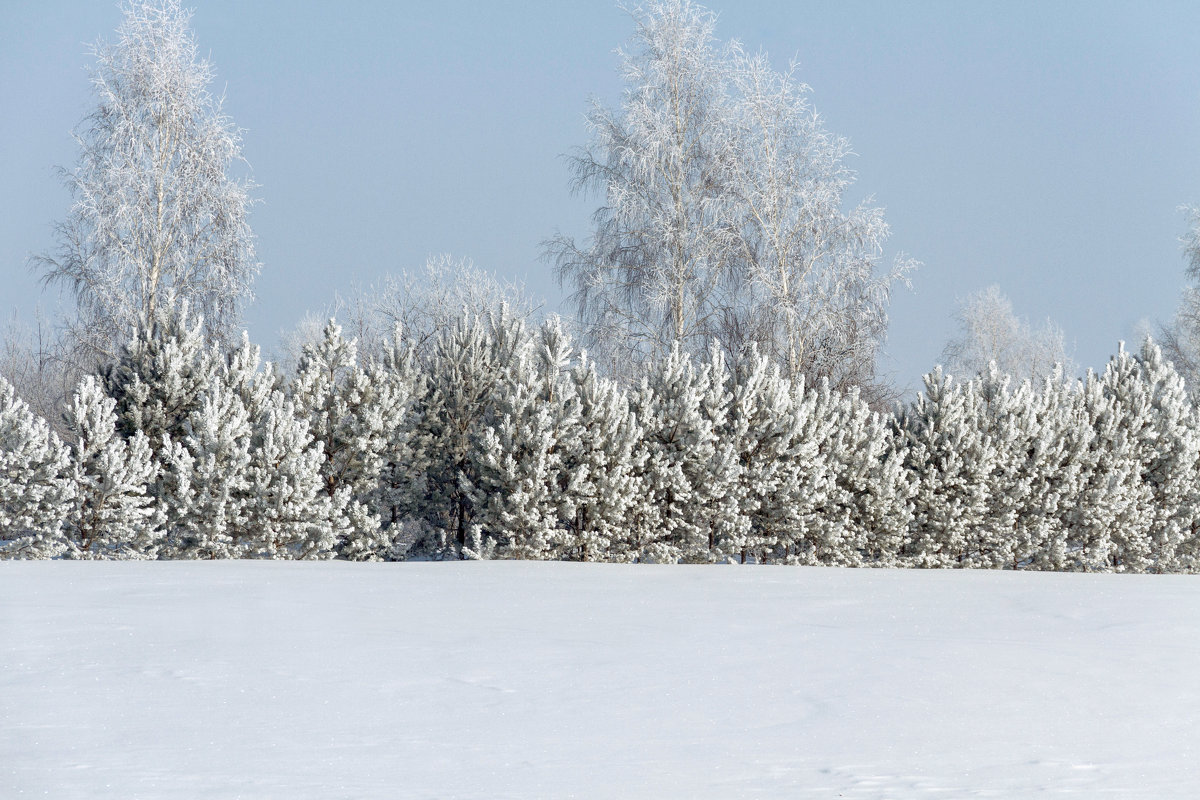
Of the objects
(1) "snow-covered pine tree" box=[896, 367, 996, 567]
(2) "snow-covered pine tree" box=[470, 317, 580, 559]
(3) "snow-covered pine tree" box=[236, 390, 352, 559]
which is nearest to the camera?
(3) "snow-covered pine tree" box=[236, 390, 352, 559]

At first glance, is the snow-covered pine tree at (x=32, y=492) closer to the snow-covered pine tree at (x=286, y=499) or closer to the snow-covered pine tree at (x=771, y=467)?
the snow-covered pine tree at (x=286, y=499)

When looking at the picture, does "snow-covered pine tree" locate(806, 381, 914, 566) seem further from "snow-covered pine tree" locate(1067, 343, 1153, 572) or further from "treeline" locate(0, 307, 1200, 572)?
"snow-covered pine tree" locate(1067, 343, 1153, 572)

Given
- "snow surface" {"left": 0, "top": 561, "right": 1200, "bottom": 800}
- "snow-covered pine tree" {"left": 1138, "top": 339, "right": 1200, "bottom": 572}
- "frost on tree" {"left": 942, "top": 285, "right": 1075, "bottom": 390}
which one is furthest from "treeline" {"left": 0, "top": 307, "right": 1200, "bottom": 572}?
"frost on tree" {"left": 942, "top": 285, "right": 1075, "bottom": 390}

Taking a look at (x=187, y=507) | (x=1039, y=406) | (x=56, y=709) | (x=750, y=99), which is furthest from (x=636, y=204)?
(x=56, y=709)

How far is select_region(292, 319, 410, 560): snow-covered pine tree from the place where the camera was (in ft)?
35.0

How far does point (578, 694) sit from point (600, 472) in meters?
6.04

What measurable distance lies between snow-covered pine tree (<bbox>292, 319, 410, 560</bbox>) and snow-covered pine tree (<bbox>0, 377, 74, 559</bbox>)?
2325 mm

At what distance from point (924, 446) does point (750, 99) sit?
1114 centimetres

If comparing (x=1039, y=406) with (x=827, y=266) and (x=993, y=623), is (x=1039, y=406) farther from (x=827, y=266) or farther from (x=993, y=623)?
(x=827, y=266)

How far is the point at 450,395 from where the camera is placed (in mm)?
11617

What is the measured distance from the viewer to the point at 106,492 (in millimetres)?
9914

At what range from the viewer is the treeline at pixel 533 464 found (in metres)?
10.0

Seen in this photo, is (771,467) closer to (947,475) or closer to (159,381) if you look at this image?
(947,475)

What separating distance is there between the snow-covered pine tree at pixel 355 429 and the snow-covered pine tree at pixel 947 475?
5.77 m
